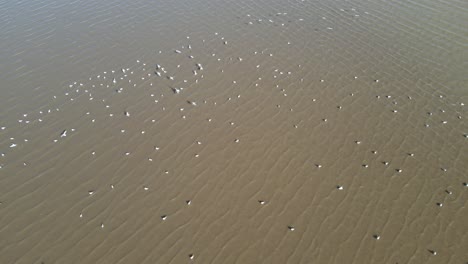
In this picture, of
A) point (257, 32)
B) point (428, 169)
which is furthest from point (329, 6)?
point (428, 169)

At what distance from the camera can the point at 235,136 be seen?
8.88 metres

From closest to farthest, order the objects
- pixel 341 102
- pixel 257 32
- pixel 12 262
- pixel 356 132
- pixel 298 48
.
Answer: pixel 12 262, pixel 356 132, pixel 341 102, pixel 298 48, pixel 257 32

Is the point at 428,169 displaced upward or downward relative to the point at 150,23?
downward

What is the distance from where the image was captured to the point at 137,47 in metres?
12.2

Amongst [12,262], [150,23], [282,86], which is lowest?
[12,262]

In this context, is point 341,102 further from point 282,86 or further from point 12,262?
point 12,262

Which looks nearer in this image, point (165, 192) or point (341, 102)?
point (165, 192)

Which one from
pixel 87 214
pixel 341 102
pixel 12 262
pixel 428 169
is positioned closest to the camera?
pixel 12 262

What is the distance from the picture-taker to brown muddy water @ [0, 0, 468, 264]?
6648 mm

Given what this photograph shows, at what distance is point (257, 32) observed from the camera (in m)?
13.0

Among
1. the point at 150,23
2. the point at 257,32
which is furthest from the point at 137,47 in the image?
the point at 257,32

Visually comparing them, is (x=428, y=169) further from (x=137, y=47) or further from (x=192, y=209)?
(x=137, y=47)

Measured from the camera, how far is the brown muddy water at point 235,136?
21.8 ft

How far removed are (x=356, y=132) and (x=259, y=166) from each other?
269 cm
